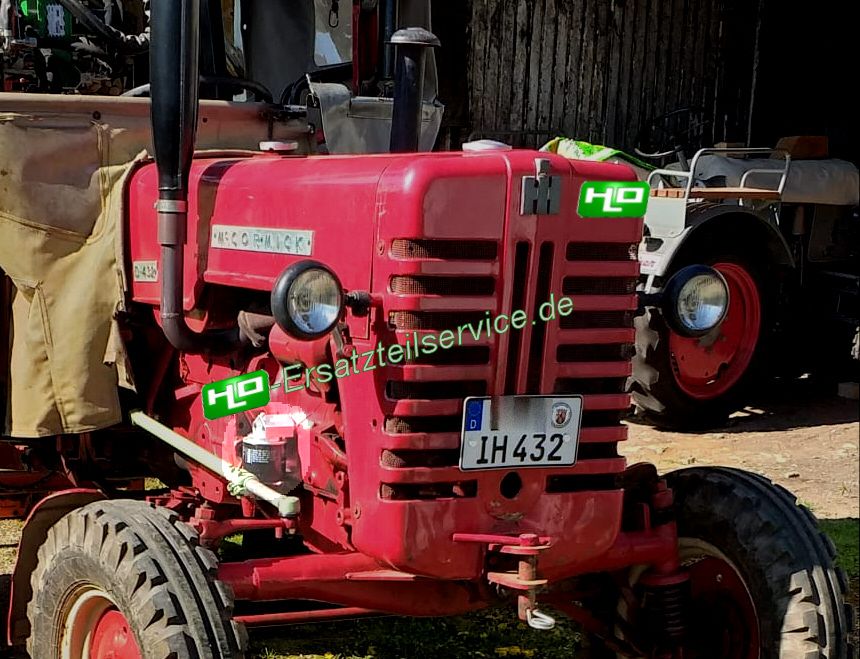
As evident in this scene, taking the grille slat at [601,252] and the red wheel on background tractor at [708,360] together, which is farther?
the red wheel on background tractor at [708,360]

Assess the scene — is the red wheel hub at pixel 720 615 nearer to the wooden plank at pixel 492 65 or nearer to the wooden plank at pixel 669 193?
the wooden plank at pixel 669 193

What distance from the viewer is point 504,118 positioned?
10812 mm

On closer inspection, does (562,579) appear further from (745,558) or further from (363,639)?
(363,639)

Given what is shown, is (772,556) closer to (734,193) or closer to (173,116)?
(173,116)

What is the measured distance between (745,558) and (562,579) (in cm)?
55

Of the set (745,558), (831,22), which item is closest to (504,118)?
(831,22)

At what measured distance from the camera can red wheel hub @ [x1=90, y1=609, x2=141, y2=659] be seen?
3225mm

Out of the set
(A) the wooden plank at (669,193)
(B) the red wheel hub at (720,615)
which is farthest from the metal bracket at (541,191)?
(A) the wooden plank at (669,193)

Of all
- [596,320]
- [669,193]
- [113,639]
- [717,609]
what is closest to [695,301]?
[596,320]

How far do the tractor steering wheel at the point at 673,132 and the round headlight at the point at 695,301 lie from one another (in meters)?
7.88

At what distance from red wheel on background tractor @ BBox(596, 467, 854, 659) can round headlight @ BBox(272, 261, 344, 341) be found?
52.7 inches

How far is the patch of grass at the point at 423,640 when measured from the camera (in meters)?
4.41

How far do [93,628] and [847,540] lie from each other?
371cm

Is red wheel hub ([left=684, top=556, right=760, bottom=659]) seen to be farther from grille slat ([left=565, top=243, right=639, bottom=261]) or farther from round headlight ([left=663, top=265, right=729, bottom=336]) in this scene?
grille slat ([left=565, top=243, right=639, bottom=261])
